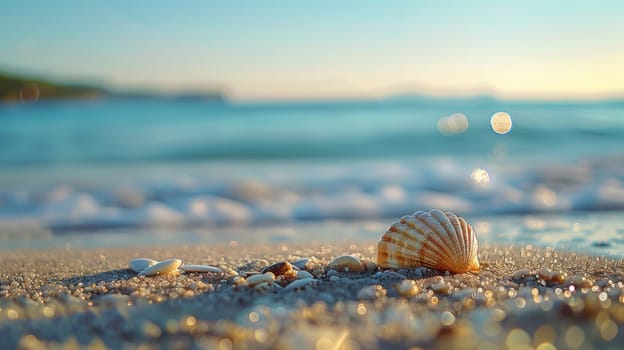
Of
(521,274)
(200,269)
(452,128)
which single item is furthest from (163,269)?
(452,128)

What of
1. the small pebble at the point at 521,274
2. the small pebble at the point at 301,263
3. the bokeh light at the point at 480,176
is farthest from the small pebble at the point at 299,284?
the bokeh light at the point at 480,176

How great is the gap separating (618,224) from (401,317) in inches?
133

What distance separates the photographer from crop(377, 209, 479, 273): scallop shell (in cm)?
265

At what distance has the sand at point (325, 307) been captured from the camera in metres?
1.74

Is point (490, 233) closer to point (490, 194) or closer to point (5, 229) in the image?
point (490, 194)

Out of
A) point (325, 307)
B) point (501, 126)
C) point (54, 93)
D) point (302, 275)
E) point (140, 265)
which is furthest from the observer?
point (54, 93)

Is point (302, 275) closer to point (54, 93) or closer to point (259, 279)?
point (259, 279)

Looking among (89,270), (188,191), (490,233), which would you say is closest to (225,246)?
(89,270)

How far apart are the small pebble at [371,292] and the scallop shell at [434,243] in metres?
0.37

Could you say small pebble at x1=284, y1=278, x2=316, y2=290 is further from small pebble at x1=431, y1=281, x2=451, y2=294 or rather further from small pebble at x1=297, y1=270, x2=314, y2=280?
small pebble at x1=431, y1=281, x2=451, y2=294

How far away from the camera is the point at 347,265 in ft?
9.23

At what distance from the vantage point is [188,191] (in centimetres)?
662

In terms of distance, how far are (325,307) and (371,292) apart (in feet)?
0.91

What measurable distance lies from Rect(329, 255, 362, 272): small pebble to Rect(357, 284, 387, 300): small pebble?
1.34 feet
